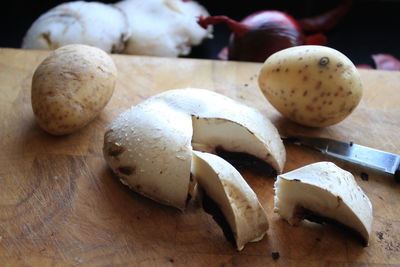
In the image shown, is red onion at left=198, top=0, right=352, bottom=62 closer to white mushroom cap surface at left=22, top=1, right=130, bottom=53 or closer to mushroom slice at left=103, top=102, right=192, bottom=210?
white mushroom cap surface at left=22, top=1, right=130, bottom=53

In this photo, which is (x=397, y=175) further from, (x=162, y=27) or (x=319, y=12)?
(x=319, y=12)

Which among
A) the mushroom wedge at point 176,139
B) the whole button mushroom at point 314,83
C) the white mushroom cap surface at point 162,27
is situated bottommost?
the white mushroom cap surface at point 162,27

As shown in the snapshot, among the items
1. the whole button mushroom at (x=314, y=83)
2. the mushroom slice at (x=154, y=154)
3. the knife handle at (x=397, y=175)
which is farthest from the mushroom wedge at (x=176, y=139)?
the knife handle at (x=397, y=175)

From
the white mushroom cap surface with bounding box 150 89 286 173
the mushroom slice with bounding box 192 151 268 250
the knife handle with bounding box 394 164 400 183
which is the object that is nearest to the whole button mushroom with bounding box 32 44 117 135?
the white mushroom cap surface with bounding box 150 89 286 173

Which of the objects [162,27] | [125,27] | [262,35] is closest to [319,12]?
[262,35]

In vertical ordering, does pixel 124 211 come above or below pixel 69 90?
below

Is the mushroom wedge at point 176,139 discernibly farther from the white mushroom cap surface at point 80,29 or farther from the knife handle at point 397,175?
the white mushroom cap surface at point 80,29
